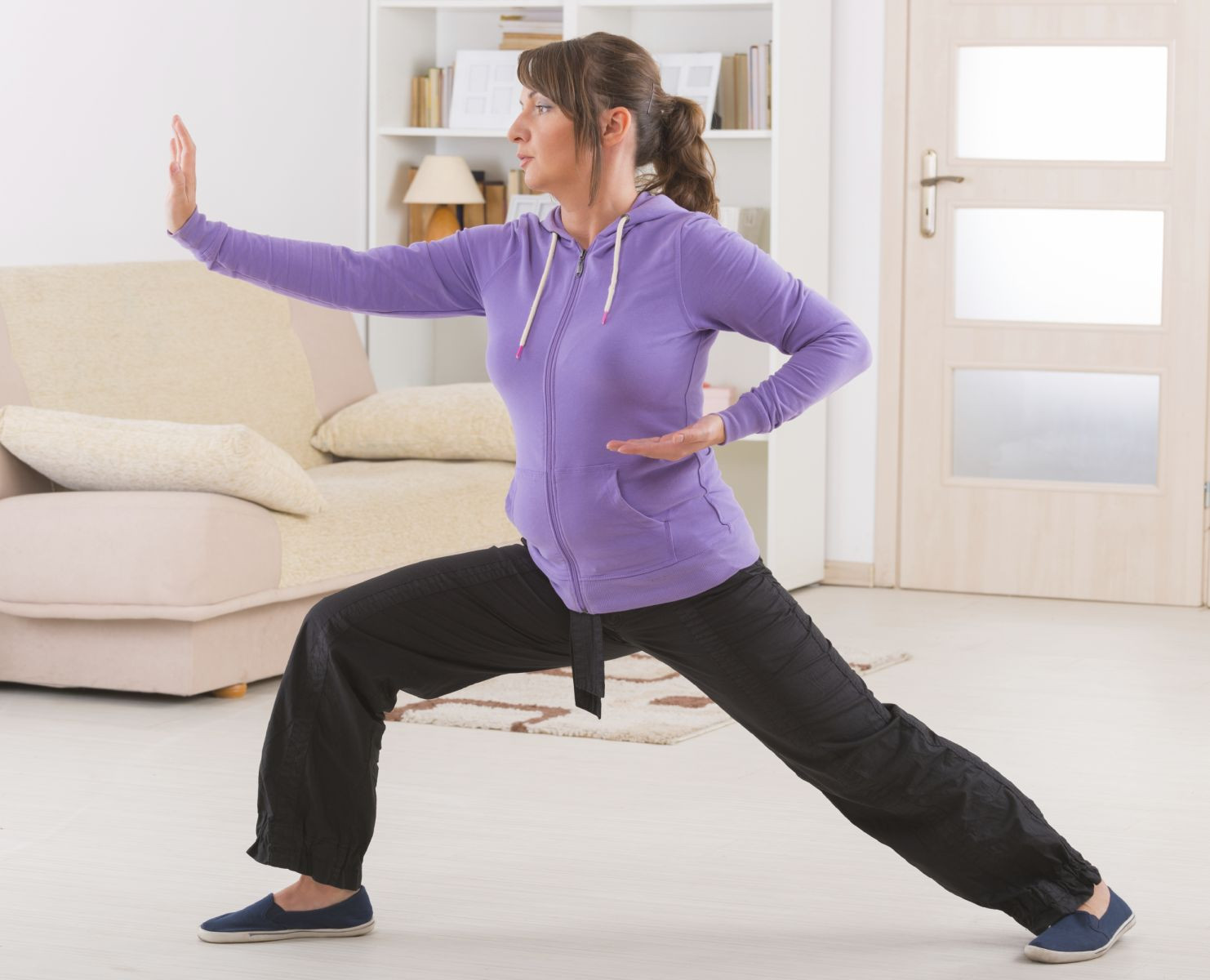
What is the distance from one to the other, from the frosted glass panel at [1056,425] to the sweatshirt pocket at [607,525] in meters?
3.34

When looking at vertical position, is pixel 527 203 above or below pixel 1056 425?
above

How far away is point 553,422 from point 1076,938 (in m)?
0.88

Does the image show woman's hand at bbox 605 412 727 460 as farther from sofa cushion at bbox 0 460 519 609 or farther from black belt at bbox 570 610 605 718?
sofa cushion at bbox 0 460 519 609

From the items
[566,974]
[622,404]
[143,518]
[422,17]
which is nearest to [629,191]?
[622,404]

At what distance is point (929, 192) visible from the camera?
5215mm

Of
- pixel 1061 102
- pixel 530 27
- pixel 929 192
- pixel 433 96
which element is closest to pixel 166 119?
pixel 433 96

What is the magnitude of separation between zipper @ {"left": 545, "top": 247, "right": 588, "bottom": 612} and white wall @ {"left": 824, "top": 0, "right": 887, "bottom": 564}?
3.26 m

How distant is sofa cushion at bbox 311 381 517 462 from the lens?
4.54 metres

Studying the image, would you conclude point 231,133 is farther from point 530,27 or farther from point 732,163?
point 732,163

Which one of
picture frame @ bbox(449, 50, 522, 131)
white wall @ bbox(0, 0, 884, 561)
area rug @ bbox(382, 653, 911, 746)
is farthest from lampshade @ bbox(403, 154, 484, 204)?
area rug @ bbox(382, 653, 911, 746)

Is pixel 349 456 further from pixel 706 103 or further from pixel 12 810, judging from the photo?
pixel 12 810

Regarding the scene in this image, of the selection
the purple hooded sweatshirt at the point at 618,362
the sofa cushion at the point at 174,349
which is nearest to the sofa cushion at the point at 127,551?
the sofa cushion at the point at 174,349

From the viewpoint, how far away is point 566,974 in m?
2.16

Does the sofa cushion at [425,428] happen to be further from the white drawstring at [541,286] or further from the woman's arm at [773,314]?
the woman's arm at [773,314]
